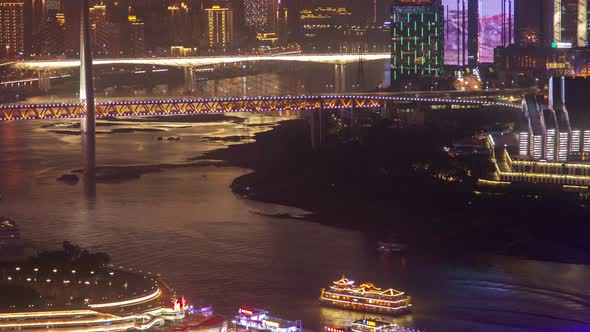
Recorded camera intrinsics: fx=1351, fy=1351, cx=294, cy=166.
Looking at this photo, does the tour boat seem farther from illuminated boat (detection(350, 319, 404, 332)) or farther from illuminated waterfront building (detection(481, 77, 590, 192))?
illuminated waterfront building (detection(481, 77, 590, 192))

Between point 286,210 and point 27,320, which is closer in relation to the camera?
point 27,320

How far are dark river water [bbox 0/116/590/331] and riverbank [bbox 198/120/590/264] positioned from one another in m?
0.61

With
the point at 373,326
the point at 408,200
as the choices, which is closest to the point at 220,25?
the point at 408,200

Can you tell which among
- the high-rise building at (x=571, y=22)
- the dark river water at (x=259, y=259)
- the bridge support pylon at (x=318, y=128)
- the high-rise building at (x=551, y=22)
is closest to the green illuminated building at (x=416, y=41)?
the high-rise building at (x=551, y=22)

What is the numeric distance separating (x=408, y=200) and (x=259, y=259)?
491 centimetres

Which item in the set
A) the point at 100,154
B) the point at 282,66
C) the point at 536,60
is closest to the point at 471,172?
the point at 100,154

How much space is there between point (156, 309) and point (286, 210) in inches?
318

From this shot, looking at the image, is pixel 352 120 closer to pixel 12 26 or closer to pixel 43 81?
pixel 43 81

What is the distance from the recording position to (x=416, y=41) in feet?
112

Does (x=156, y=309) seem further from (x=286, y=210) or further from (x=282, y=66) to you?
(x=282, y=66)

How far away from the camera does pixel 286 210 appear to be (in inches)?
725

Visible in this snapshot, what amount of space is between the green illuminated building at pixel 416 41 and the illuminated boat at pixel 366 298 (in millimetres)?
21348

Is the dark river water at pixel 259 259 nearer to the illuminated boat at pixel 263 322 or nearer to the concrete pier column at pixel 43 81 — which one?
the illuminated boat at pixel 263 322

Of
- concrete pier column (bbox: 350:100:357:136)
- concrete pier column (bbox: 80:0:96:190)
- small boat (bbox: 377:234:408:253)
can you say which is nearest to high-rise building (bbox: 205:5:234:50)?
concrete pier column (bbox: 350:100:357:136)
